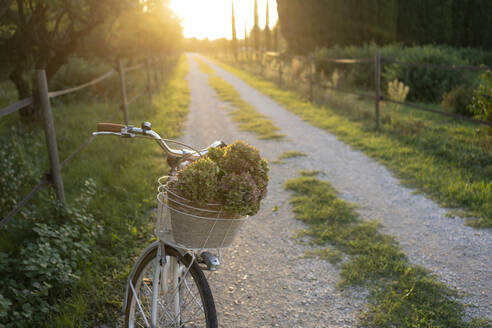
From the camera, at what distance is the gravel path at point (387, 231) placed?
326cm

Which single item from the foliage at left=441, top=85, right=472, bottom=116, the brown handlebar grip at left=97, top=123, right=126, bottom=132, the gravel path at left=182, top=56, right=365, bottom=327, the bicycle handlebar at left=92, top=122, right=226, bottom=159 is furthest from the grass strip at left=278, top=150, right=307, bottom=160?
the foliage at left=441, top=85, right=472, bottom=116

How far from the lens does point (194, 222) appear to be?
6.05ft

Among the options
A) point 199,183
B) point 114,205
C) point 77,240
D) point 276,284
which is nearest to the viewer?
point 199,183

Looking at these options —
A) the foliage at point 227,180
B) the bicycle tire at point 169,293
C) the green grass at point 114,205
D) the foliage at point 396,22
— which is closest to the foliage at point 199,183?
the foliage at point 227,180

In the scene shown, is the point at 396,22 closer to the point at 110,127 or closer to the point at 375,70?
the point at 375,70

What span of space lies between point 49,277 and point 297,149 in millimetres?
5318

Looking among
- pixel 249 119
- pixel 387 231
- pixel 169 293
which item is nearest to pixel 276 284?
pixel 169 293

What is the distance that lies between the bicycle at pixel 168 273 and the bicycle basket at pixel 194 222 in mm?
30

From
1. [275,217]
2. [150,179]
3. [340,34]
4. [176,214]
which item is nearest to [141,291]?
[176,214]

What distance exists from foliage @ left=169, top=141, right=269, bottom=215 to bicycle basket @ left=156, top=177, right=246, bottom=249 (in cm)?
4

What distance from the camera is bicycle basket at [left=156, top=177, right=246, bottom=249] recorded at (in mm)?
1836

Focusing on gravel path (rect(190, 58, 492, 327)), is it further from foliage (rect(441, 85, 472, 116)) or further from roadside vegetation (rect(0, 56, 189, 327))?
foliage (rect(441, 85, 472, 116))

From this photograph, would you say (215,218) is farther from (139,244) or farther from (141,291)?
(139,244)

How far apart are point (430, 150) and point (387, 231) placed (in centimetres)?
307
